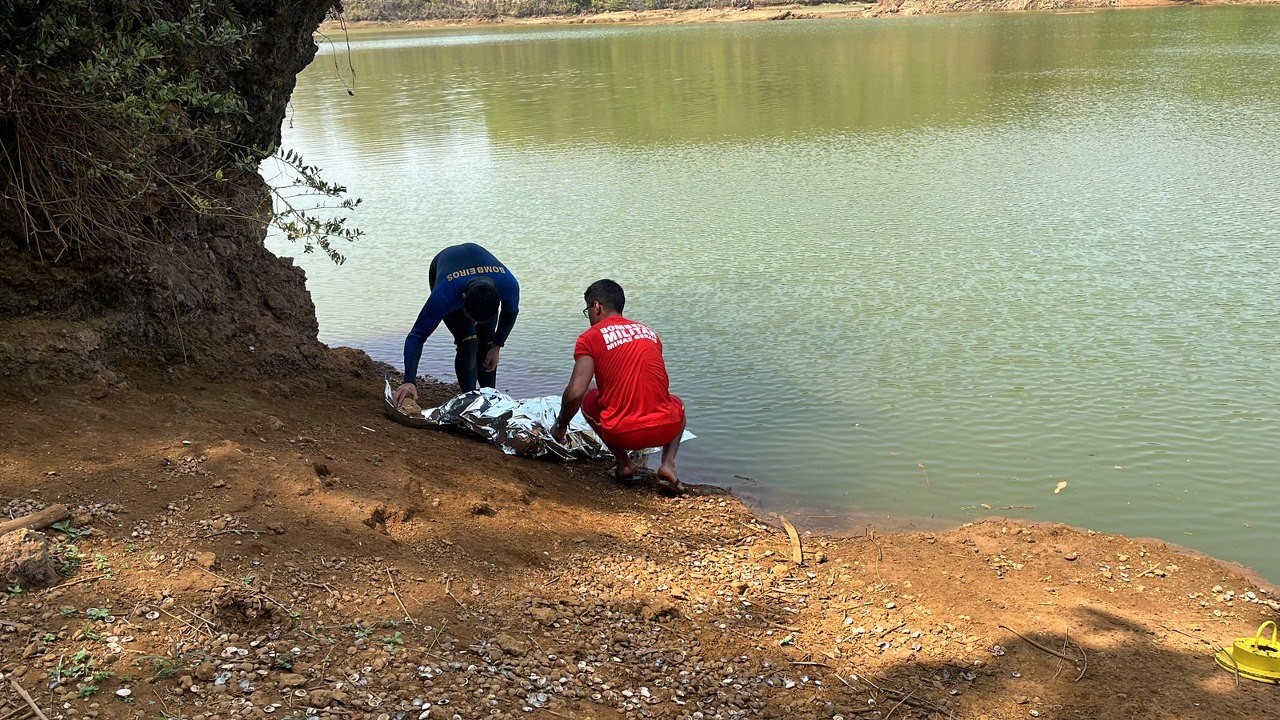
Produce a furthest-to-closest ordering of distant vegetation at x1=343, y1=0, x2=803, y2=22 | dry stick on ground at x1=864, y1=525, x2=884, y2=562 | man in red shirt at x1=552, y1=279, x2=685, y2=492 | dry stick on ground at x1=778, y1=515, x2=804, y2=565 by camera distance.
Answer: distant vegetation at x1=343, y1=0, x2=803, y2=22 < man in red shirt at x1=552, y1=279, x2=685, y2=492 < dry stick on ground at x1=864, y1=525, x2=884, y2=562 < dry stick on ground at x1=778, y1=515, x2=804, y2=565

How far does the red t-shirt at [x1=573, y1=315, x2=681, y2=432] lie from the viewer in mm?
5465

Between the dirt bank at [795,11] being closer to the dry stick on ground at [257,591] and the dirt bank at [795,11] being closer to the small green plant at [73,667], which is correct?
the dry stick on ground at [257,591]

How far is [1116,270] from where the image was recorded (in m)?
9.41

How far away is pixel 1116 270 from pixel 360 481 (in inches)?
291

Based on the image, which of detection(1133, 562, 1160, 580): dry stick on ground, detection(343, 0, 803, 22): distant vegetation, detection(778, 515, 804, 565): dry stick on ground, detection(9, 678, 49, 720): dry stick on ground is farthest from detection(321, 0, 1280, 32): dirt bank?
detection(9, 678, 49, 720): dry stick on ground

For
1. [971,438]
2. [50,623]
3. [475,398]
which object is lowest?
[971,438]

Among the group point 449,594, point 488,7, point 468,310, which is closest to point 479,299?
point 468,310

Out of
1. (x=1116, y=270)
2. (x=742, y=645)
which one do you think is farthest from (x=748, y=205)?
(x=742, y=645)

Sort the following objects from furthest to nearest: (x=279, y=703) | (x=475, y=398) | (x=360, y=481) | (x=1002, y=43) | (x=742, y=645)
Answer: (x=1002, y=43) < (x=475, y=398) < (x=360, y=481) < (x=742, y=645) < (x=279, y=703)

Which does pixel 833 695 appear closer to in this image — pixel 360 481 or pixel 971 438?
pixel 360 481

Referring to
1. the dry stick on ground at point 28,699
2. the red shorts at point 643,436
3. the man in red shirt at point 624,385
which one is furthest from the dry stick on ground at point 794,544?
the dry stick on ground at point 28,699

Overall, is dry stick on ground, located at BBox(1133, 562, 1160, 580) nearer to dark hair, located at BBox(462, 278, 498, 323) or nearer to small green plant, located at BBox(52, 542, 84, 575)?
dark hair, located at BBox(462, 278, 498, 323)

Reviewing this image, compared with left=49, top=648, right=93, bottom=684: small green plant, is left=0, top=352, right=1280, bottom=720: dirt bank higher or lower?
lower

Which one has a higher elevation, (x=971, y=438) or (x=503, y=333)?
(x=503, y=333)
